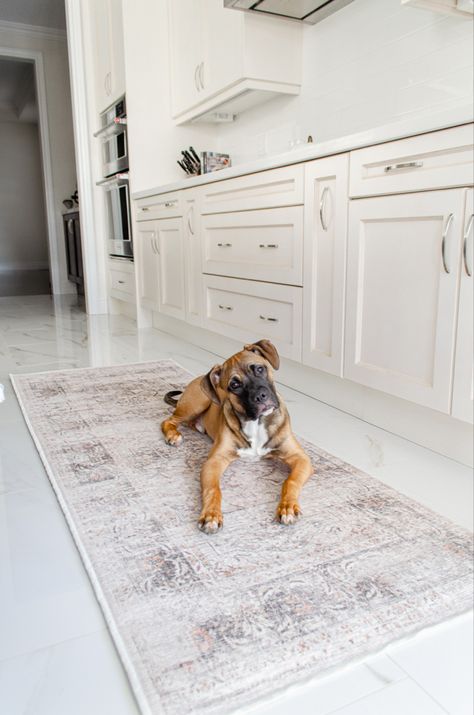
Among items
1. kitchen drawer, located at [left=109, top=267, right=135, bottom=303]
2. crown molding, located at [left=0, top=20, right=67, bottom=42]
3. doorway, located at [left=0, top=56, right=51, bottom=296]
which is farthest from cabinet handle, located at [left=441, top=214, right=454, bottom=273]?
doorway, located at [left=0, top=56, right=51, bottom=296]

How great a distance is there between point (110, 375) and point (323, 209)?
1.42 m

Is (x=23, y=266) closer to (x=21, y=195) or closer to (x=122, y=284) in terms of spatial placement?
(x=21, y=195)

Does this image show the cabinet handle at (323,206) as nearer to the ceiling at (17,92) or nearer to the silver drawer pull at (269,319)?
the silver drawer pull at (269,319)

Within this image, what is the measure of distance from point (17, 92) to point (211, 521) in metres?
10.9

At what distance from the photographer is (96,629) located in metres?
1.09

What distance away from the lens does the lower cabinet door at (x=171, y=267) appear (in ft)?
12.1

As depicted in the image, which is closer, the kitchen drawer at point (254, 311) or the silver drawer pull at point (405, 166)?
the silver drawer pull at point (405, 166)

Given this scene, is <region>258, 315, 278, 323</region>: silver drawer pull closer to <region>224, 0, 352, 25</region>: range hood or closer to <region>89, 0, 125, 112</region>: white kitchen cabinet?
<region>224, 0, 352, 25</region>: range hood

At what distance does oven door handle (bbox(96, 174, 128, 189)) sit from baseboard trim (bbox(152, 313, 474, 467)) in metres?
2.48

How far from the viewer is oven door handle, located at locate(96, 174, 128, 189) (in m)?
4.49

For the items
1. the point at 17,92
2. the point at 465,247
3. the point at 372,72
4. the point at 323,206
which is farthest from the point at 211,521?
the point at 17,92

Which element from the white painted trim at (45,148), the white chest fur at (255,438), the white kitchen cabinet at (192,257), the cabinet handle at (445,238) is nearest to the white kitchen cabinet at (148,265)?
the white kitchen cabinet at (192,257)

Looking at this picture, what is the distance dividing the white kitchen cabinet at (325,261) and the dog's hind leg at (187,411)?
56cm

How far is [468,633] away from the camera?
106cm
